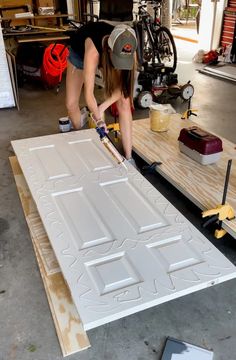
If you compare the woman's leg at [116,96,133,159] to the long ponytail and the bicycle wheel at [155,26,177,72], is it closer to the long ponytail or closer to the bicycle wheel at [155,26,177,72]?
the long ponytail

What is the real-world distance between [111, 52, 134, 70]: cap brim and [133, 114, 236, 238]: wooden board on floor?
70 cm

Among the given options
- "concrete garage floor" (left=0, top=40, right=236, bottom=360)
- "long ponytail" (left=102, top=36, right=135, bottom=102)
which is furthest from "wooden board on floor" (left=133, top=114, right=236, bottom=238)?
"long ponytail" (left=102, top=36, right=135, bottom=102)

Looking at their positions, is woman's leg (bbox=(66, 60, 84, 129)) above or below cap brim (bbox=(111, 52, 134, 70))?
below

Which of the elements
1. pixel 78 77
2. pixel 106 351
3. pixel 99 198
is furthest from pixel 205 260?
pixel 78 77

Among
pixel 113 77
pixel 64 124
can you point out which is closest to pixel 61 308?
pixel 113 77

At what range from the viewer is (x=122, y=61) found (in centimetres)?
182

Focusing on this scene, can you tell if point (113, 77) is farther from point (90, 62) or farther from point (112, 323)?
point (112, 323)

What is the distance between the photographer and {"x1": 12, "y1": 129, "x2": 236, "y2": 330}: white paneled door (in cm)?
128

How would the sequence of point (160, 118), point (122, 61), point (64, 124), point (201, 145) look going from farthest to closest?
1. point (64, 124)
2. point (160, 118)
3. point (201, 145)
4. point (122, 61)

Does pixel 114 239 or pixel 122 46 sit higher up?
pixel 122 46

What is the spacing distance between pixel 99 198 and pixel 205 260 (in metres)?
0.68

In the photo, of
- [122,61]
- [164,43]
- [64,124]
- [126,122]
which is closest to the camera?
[122,61]

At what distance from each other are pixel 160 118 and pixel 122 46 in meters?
0.96

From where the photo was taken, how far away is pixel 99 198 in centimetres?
186
